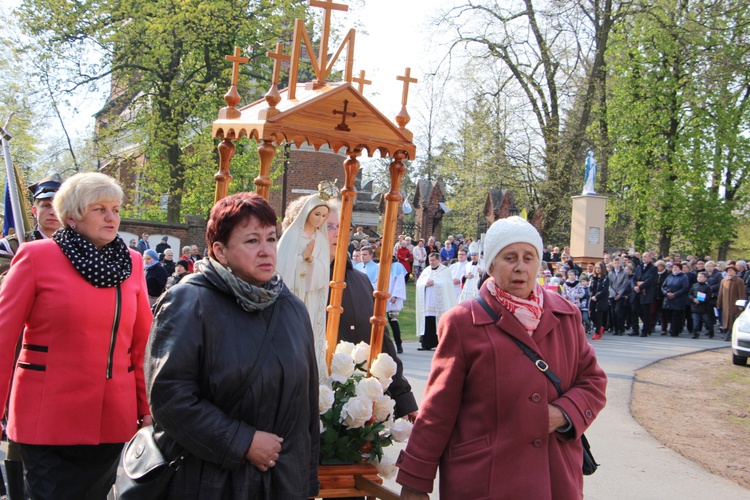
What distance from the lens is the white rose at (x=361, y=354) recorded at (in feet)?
15.7

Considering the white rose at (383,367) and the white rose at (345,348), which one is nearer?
the white rose at (383,367)

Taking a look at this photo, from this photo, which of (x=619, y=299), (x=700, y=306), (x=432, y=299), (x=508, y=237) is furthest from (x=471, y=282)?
(x=508, y=237)

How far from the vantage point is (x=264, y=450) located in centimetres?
268

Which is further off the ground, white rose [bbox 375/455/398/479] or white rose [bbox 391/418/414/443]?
white rose [bbox 391/418/414/443]

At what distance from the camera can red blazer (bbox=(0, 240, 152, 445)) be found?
3.54 m

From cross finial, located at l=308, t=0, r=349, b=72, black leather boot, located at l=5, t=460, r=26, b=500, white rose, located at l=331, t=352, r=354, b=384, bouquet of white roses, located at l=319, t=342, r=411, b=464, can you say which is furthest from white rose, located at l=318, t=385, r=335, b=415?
cross finial, located at l=308, t=0, r=349, b=72

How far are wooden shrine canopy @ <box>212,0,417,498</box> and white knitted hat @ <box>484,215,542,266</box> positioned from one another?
1.42m

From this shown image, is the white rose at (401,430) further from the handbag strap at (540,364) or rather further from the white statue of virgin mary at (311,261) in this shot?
the handbag strap at (540,364)

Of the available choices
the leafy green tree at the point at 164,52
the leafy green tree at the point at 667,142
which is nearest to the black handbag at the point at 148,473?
the leafy green tree at the point at 164,52

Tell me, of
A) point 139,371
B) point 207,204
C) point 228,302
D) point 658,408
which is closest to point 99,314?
point 139,371

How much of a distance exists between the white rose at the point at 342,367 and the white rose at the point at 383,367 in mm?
151

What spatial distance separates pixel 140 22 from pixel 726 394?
73.5ft

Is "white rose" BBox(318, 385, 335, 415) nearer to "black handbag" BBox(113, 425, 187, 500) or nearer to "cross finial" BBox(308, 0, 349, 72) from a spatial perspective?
"black handbag" BBox(113, 425, 187, 500)

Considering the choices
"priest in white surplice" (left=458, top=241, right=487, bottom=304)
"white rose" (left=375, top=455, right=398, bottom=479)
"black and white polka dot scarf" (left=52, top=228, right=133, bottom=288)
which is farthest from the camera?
"priest in white surplice" (left=458, top=241, right=487, bottom=304)
